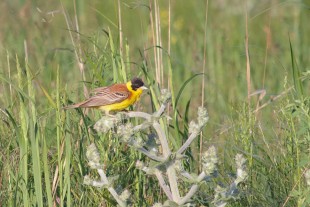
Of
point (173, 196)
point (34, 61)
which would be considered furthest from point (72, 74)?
point (173, 196)

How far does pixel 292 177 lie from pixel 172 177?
116 centimetres

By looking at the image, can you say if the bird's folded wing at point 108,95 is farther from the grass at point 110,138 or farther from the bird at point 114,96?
the grass at point 110,138

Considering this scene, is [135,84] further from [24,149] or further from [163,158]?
[163,158]

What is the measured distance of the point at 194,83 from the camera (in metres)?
8.62

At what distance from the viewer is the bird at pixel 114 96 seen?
4.73 m

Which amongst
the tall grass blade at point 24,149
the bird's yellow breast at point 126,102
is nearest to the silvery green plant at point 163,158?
the tall grass blade at point 24,149

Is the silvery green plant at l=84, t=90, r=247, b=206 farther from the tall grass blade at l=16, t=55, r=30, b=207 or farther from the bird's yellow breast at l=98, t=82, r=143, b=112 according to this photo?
the bird's yellow breast at l=98, t=82, r=143, b=112

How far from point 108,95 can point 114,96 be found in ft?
0.15

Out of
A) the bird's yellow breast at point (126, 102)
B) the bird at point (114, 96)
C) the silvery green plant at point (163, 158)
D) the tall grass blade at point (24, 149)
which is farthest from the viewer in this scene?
the bird's yellow breast at point (126, 102)

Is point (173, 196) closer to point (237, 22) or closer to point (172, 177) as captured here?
point (172, 177)

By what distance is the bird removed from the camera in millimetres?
4727

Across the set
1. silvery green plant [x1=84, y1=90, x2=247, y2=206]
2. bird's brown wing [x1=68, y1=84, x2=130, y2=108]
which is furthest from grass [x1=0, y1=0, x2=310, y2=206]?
silvery green plant [x1=84, y1=90, x2=247, y2=206]

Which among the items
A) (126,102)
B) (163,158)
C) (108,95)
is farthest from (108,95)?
(163,158)

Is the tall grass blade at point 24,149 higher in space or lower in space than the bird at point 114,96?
lower
